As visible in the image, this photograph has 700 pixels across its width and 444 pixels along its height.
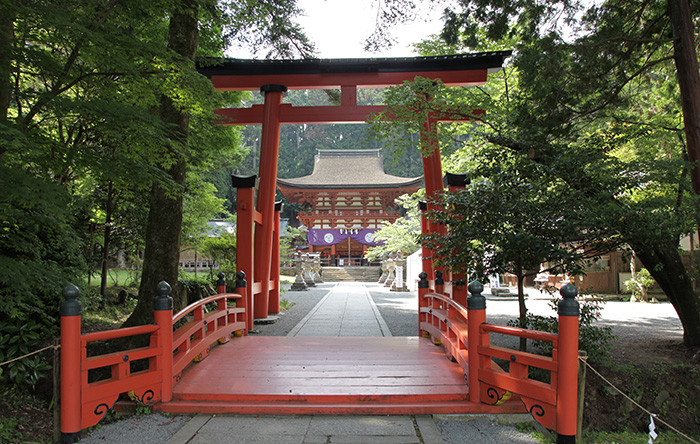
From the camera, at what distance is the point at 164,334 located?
3.45 m

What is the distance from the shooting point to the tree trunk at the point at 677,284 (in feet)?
16.9

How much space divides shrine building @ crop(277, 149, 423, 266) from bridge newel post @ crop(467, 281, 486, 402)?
23.6 meters

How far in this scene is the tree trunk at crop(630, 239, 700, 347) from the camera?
514cm

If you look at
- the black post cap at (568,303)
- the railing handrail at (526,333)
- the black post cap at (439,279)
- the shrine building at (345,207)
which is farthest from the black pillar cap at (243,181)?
the shrine building at (345,207)

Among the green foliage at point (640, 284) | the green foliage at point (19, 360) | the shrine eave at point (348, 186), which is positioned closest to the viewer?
the green foliage at point (19, 360)

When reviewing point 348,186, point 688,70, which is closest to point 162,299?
point 688,70

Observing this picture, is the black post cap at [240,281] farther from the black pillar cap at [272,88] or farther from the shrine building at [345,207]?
the shrine building at [345,207]

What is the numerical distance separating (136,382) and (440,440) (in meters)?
2.23

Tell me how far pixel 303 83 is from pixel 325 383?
6.19 meters

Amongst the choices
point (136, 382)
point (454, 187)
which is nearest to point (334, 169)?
point (454, 187)

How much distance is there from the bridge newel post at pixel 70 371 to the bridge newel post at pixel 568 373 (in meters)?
3.12

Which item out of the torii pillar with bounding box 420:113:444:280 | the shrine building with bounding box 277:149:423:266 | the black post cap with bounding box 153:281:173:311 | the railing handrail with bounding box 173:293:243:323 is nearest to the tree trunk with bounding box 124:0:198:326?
the railing handrail with bounding box 173:293:243:323

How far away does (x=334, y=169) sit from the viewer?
3275 centimetres

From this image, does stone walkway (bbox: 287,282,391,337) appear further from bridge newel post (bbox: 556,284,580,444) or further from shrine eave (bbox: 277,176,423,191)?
shrine eave (bbox: 277,176,423,191)
